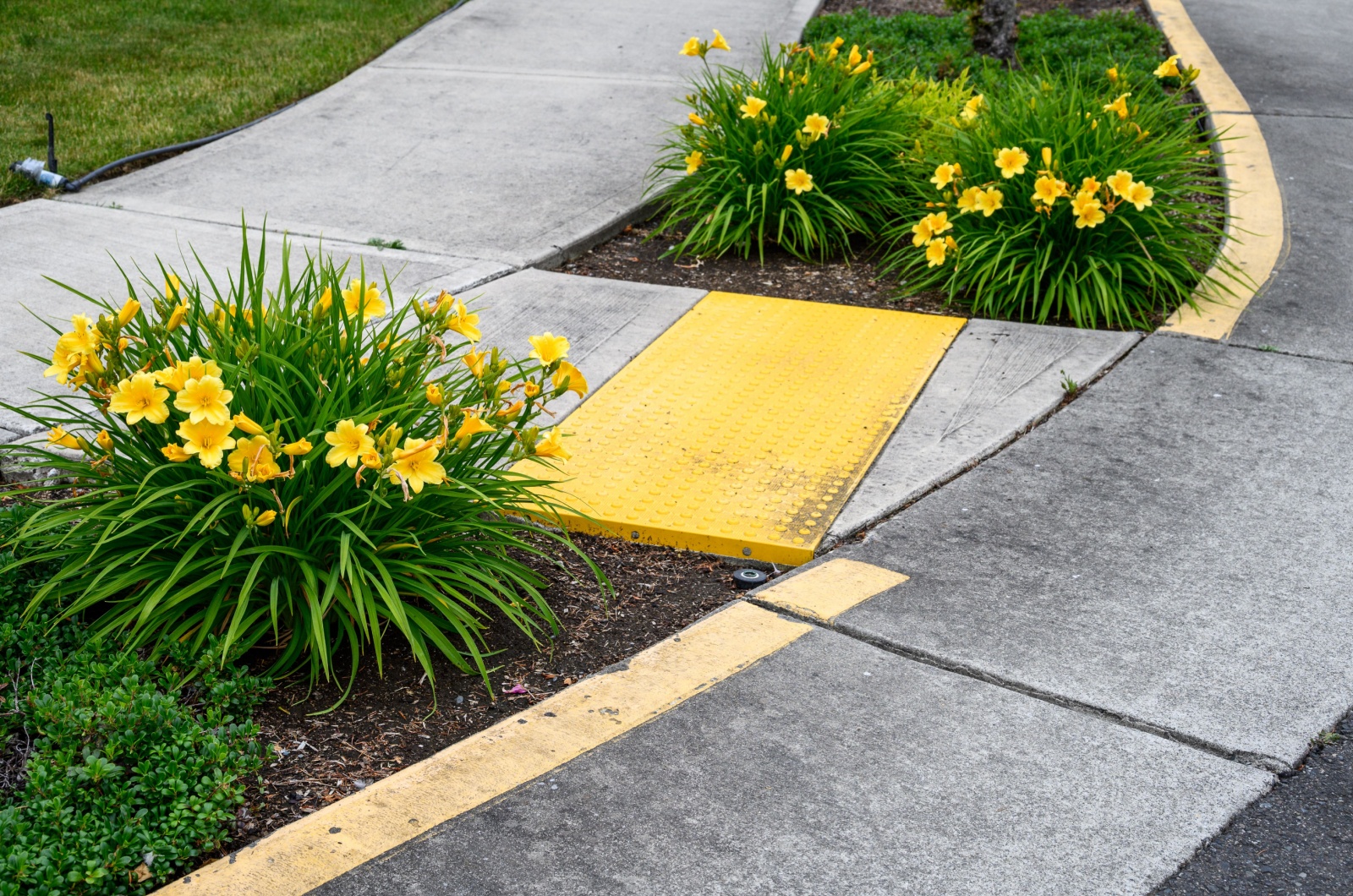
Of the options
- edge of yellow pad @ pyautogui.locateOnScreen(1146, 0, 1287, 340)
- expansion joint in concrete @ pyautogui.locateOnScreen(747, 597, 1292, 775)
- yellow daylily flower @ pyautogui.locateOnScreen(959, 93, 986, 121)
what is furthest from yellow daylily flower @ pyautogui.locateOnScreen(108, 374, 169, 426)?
yellow daylily flower @ pyautogui.locateOnScreen(959, 93, 986, 121)

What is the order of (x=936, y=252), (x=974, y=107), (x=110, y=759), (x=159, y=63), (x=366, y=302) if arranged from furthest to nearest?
(x=159, y=63) → (x=974, y=107) → (x=936, y=252) → (x=366, y=302) → (x=110, y=759)

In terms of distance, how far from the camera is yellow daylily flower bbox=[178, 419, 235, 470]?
2312 millimetres

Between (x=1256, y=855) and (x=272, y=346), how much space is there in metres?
2.29

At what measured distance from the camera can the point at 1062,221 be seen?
15.2 feet

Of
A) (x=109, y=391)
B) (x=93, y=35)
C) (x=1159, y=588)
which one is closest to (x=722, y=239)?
(x=1159, y=588)

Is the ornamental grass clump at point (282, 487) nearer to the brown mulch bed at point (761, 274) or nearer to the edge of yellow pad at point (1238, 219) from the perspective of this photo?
the brown mulch bed at point (761, 274)

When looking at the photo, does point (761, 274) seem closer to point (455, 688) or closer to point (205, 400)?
point (455, 688)

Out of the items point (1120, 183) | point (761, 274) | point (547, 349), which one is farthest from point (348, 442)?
point (1120, 183)

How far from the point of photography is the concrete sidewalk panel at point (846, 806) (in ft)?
6.83

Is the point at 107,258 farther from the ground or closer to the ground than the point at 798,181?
closer to the ground

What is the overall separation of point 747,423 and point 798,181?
168cm

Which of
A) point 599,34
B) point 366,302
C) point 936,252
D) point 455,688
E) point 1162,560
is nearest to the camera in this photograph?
point 455,688

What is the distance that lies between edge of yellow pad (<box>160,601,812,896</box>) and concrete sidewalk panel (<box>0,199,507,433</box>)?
2.15m

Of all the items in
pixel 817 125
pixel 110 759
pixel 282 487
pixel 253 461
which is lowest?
pixel 110 759
